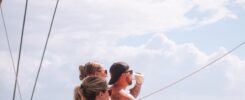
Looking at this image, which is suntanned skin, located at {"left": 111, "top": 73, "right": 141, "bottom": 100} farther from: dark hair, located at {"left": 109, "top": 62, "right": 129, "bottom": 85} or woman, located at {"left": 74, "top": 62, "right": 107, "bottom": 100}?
woman, located at {"left": 74, "top": 62, "right": 107, "bottom": 100}

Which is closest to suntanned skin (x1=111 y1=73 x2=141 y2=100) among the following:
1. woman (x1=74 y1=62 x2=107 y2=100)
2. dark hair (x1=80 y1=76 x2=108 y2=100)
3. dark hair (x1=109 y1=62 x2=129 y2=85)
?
dark hair (x1=109 y1=62 x2=129 y2=85)

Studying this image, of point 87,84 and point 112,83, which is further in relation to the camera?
point 112,83

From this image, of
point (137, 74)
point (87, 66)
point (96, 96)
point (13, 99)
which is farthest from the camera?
point (13, 99)

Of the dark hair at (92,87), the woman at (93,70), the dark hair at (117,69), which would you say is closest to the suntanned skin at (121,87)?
the dark hair at (117,69)

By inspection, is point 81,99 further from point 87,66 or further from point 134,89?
point 134,89

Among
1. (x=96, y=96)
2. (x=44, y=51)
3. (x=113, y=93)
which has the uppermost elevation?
(x=44, y=51)

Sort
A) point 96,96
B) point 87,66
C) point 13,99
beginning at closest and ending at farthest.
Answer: point 96,96
point 87,66
point 13,99

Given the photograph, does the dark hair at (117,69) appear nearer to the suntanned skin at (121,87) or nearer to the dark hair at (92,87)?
the suntanned skin at (121,87)

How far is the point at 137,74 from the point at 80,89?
2439 mm

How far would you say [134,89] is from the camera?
291 inches

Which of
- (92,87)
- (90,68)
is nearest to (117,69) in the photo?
(90,68)

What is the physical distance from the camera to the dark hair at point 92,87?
4.82m

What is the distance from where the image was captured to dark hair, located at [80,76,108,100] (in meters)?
4.82

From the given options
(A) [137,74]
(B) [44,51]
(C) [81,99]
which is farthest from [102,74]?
(B) [44,51]
